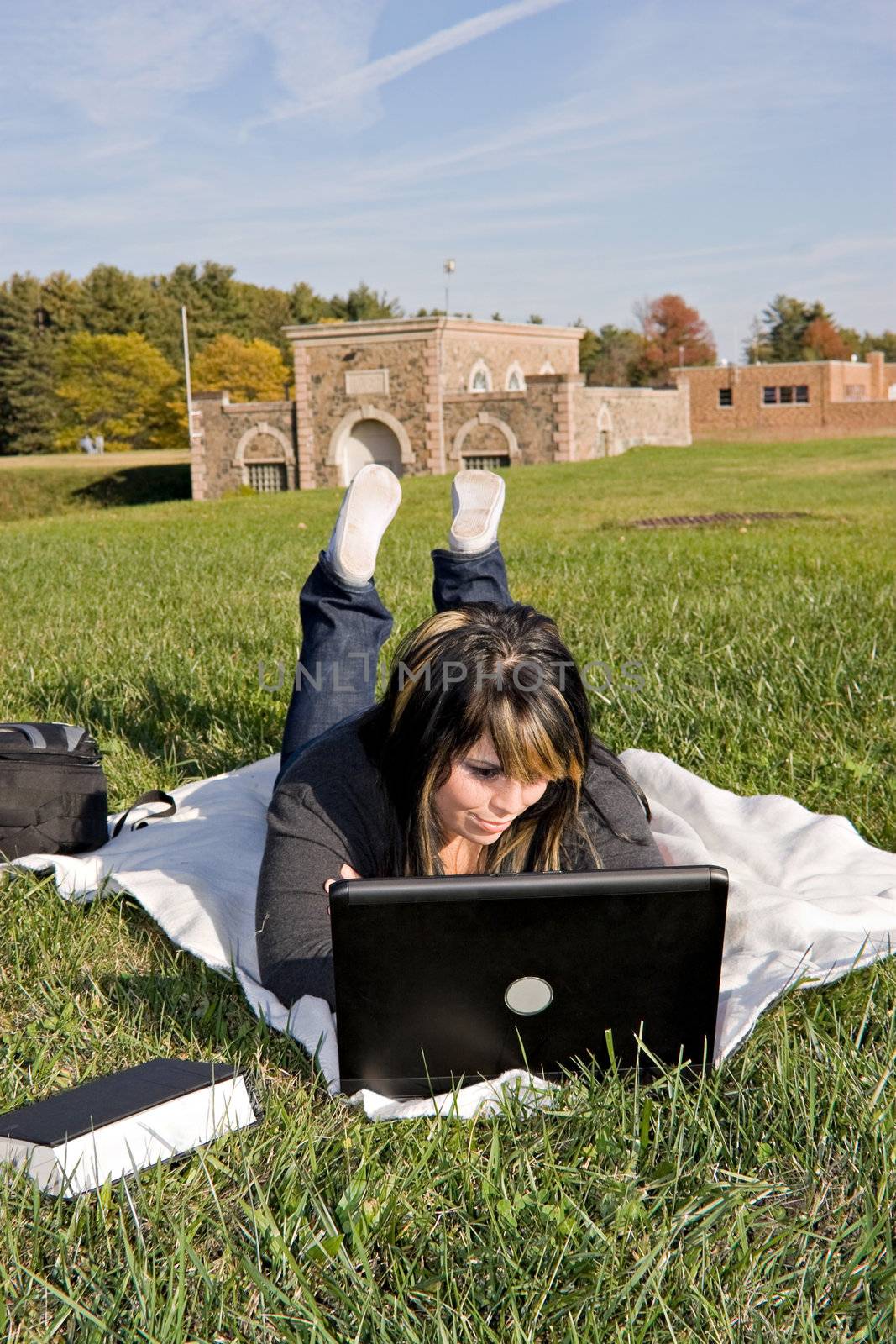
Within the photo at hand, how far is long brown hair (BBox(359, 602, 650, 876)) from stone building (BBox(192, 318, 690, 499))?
34.2 m

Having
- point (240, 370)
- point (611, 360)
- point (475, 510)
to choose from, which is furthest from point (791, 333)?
point (475, 510)

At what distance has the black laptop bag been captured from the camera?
12.1ft

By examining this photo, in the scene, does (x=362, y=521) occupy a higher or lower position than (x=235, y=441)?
lower

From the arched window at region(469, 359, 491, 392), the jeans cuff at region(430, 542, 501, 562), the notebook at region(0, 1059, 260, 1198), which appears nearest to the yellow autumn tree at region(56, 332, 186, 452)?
the arched window at region(469, 359, 491, 392)

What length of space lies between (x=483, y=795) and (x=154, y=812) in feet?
5.88

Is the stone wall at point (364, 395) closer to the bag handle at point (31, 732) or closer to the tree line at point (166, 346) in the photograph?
the tree line at point (166, 346)

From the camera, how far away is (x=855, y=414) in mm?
56219

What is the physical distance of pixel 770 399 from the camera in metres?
60.1

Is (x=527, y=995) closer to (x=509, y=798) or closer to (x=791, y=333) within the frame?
(x=509, y=798)

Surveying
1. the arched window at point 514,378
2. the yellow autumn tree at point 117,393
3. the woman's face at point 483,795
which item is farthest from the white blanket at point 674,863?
the yellow autumn tree at point 117,393

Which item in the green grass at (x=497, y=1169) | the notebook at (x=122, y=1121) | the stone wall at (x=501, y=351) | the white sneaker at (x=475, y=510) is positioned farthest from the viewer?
the stone wall at (x=501, y=351)

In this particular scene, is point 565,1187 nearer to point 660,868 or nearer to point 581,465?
point 660,868

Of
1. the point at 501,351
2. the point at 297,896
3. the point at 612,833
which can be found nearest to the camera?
the point at 297,896

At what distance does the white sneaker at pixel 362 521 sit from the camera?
383 centimetres
